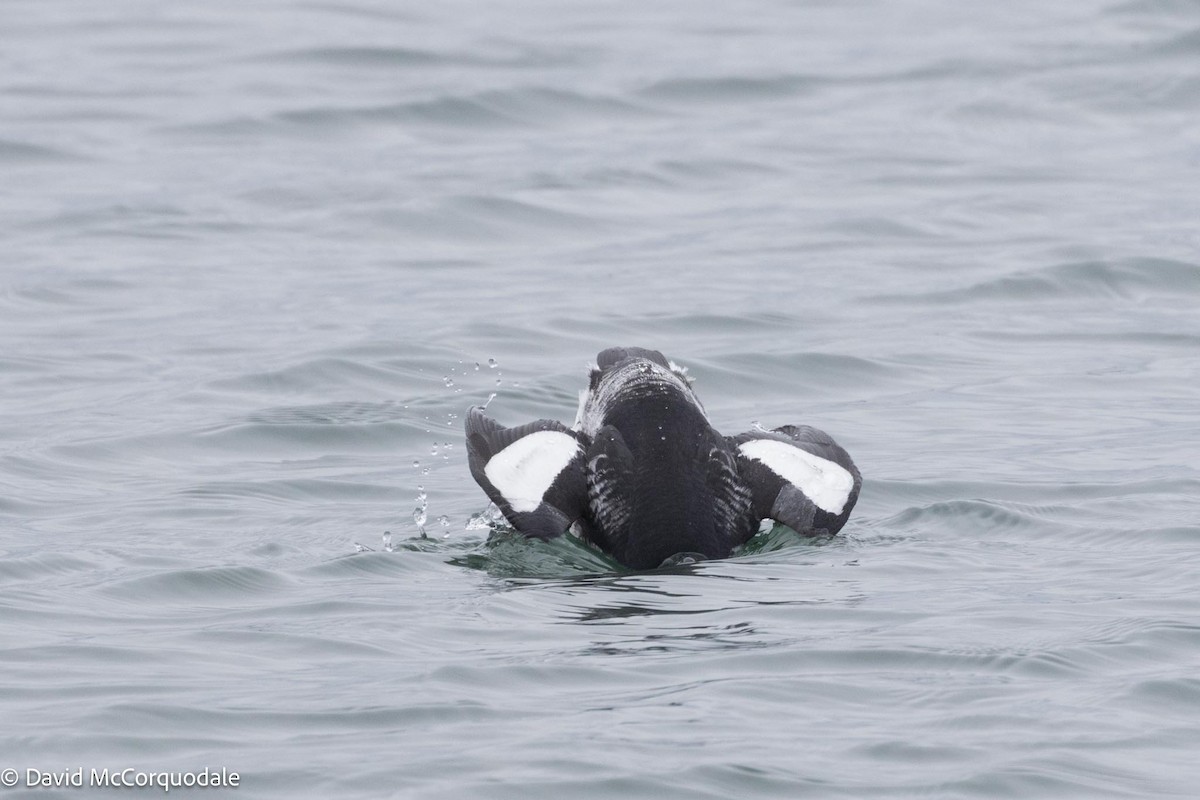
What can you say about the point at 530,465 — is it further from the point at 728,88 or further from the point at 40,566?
the point at 728,88

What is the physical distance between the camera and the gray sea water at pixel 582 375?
7238mm

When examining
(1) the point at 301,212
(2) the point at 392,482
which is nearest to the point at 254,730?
(2) the point at 392,482

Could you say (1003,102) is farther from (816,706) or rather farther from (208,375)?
(816,706)

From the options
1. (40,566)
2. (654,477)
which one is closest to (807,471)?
(654,477)

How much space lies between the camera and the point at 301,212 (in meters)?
19.7

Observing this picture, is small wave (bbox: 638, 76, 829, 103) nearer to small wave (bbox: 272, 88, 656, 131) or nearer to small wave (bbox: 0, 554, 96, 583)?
small wave (bbox: 272, 88, 656, 131)

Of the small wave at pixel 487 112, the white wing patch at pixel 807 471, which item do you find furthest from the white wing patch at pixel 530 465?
the small wave at pixel 487 112

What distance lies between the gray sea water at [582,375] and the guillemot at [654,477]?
18cm

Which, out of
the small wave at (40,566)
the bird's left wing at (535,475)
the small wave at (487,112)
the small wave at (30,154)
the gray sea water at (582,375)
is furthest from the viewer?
the small wave at (487,112)

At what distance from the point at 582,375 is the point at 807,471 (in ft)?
14.9

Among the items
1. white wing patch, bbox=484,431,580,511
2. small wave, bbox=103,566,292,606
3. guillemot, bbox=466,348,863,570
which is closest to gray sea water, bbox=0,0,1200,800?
small wave, bbox=103,566,292,606

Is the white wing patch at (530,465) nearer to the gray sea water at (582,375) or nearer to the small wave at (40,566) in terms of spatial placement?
the gray sea water at (582,375)

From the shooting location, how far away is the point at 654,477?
9.21m

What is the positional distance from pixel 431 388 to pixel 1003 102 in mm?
12053
